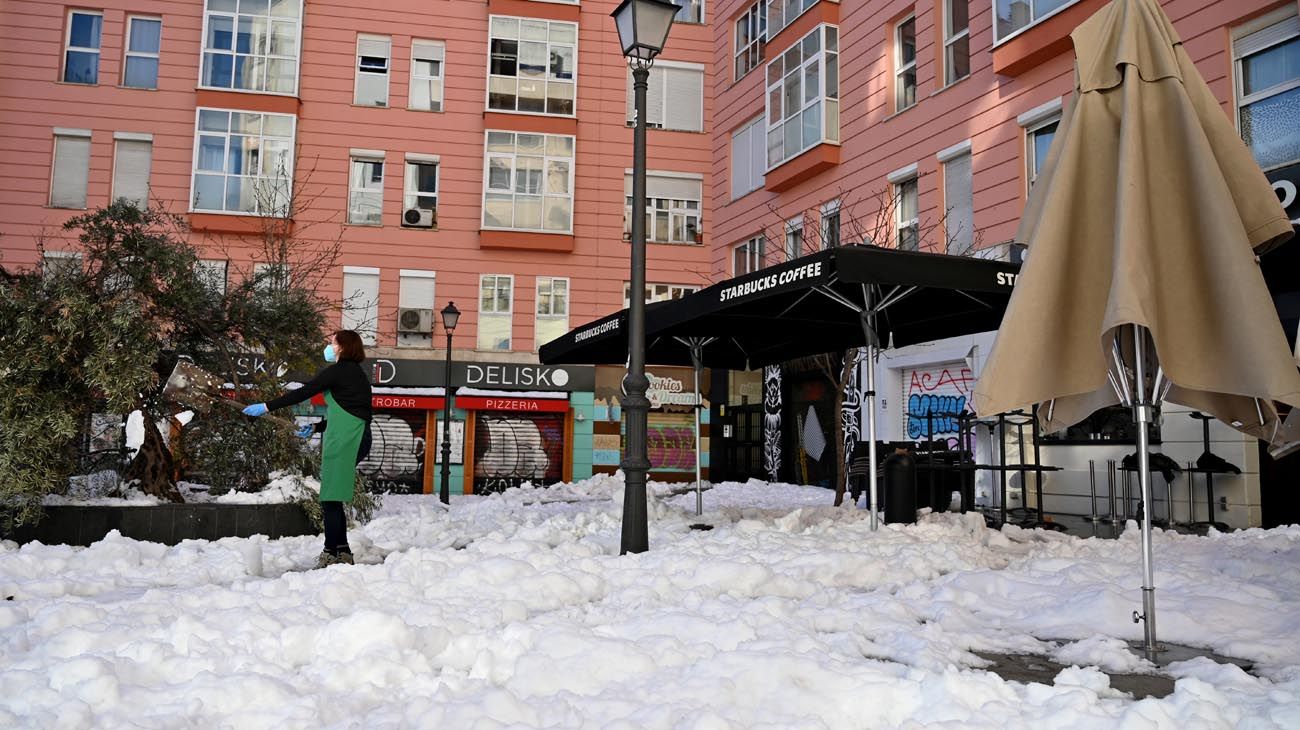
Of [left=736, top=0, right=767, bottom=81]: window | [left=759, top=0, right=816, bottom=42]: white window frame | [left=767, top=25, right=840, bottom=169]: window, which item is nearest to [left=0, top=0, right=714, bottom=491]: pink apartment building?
[left=736, top=0, right=767, bottom=81]: window

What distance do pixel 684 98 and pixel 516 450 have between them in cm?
1088

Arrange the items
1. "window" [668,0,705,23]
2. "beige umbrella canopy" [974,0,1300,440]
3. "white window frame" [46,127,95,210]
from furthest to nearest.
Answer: "window" [668,0,705,23] → "white window frame" [46,127,95,210] → "beige umbrella canopy" [974,0,1300,440]

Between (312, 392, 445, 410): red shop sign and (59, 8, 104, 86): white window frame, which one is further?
(312, 392, 445, 410): red shop sign

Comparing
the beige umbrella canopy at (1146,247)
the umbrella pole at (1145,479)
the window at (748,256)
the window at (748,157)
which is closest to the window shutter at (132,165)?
the window at (748,157)

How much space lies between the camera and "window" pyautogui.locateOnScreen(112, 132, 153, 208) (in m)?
23.2

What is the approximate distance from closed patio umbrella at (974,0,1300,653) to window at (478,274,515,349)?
67.4 ft

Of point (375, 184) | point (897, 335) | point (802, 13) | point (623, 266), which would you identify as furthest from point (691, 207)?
point (897, 335)

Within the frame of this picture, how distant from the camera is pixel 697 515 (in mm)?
11539

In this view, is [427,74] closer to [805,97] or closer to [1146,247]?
[805,97]

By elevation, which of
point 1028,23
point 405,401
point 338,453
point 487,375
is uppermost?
point 1028,23

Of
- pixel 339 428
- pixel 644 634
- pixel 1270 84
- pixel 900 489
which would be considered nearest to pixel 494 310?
pixel 900 489

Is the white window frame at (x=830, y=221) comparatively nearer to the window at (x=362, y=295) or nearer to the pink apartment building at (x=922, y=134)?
the pink apartment building at (x=922, y=134)

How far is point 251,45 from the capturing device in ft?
78.0

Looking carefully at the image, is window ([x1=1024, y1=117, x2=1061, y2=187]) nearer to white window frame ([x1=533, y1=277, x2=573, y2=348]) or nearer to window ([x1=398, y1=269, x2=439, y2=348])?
white window frame ([x1=533, y1=277, x2=573, y2=348])
